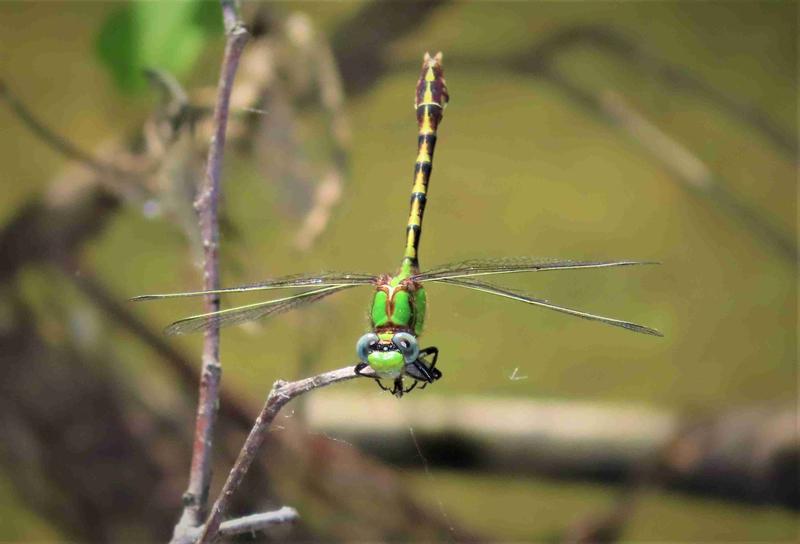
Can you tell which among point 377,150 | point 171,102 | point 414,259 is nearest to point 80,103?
point 377,150

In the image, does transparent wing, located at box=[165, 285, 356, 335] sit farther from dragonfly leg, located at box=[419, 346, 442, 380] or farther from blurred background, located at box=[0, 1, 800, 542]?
blurred background, located at box=[0, 1, 800, 542]

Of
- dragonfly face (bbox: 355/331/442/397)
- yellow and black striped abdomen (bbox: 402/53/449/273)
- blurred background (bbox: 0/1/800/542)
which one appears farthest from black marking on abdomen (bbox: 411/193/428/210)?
blurred background (bbox: 0/1/800/542)

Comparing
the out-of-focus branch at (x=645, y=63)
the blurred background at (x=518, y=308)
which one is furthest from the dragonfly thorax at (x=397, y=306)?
the out-of-focus branch at (x=645, y=63)

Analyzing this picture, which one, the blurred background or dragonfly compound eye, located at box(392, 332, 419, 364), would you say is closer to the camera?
dragonfly compound eye, located at box(392, 332, 419, 364)

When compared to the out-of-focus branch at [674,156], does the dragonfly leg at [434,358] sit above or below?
below

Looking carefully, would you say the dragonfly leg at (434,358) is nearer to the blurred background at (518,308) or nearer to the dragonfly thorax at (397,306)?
the dragonfly thorax at (397,306)

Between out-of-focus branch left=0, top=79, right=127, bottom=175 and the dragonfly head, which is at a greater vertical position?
out-of-focus branch left=0, top=79, right=127, bottom=175

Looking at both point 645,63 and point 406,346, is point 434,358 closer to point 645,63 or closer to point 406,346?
point 406,346

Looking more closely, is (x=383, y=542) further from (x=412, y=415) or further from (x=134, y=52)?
(x=134, y=52)
